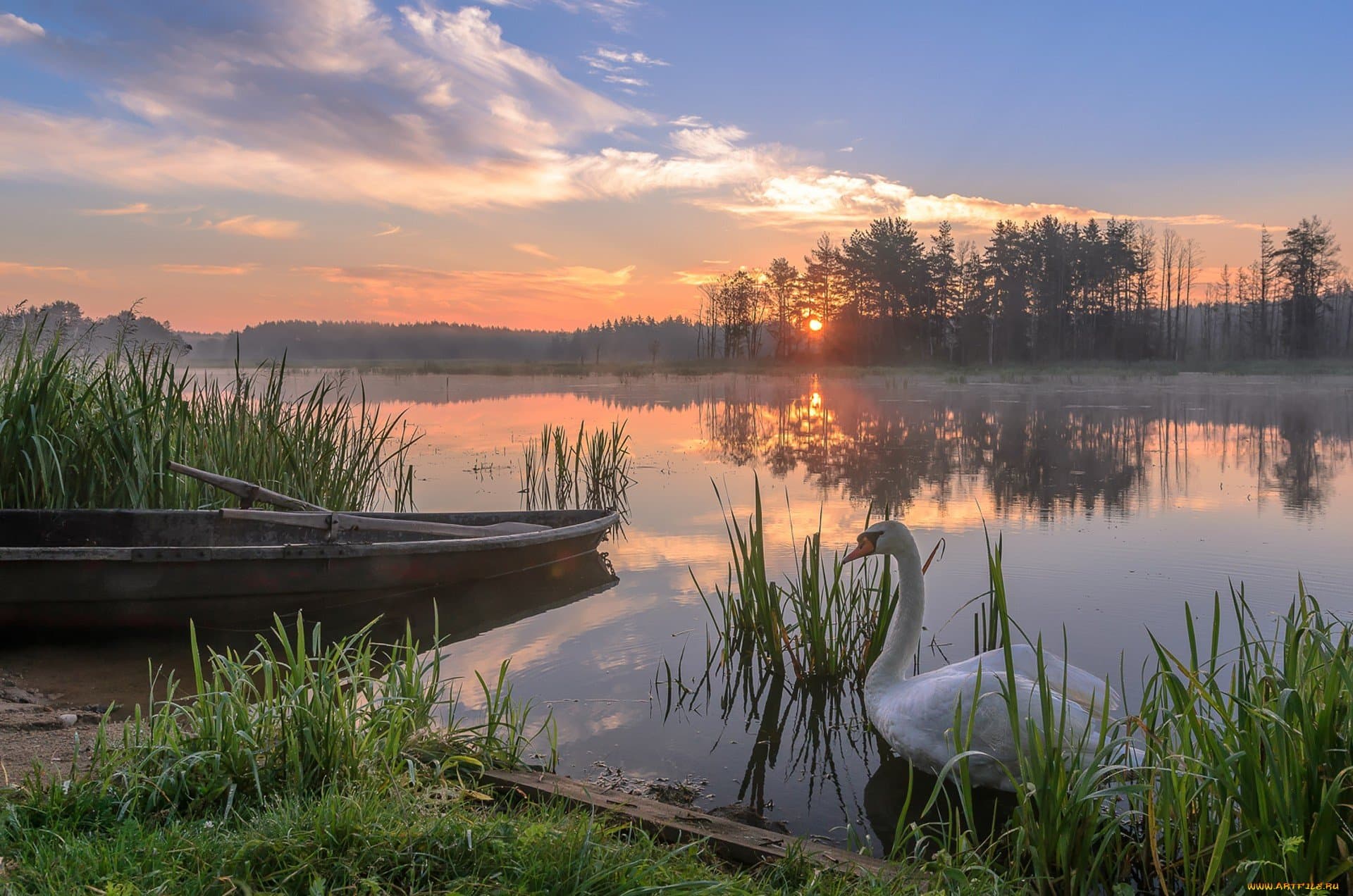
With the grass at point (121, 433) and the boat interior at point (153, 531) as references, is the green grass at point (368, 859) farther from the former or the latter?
the grass at point (121, 433)

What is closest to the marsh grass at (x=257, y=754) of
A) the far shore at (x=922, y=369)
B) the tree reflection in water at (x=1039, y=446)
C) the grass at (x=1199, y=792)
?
the grass at (x=1199, y=792)

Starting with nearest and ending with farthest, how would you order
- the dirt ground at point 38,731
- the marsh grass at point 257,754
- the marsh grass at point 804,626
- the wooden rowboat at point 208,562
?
the marsh grass at point 257,754 → the dirt ground at point 38,731 → the marsh grass at point 804,626 → the wooden rowboat at point 208,562

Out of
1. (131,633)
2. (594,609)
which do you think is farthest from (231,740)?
(594,609)

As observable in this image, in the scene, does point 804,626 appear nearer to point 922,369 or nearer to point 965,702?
point 965,702

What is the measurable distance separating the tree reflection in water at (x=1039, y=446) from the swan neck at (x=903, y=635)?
624 cm

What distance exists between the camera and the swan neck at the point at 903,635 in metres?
4.69

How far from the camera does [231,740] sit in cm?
317

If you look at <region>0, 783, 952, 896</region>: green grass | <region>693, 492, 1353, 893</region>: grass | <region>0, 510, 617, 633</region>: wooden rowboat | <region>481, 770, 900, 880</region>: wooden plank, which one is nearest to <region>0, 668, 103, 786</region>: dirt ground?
<region>0, 783, 952, 896</region>: green grass

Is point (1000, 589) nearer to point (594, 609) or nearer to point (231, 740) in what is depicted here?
point (231, 740)

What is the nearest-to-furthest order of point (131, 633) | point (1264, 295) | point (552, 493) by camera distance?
point (131, 633) → point (552, 493) → point (1264, 295)

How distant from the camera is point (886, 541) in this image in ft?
16.6

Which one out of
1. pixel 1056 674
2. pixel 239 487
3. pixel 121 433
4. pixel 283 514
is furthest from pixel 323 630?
pixel 1056 674

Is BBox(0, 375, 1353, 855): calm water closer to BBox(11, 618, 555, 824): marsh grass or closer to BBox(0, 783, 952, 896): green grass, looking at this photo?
BBox(11, 618, 555, 824): marsh grass

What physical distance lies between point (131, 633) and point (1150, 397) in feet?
126
